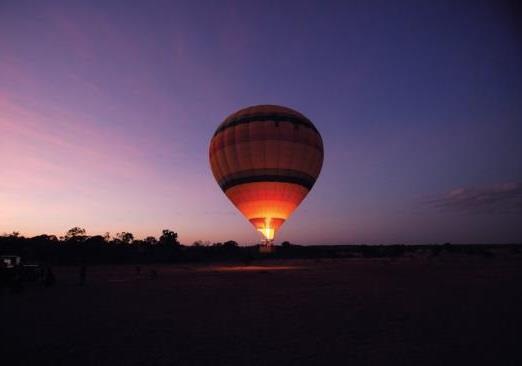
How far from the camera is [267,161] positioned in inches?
1373

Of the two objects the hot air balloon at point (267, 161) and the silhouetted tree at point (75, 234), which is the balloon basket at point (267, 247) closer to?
the hot air balloon at point (267, 161)

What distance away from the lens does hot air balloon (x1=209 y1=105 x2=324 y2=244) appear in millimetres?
34719

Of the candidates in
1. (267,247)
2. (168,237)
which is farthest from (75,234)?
(267,247)

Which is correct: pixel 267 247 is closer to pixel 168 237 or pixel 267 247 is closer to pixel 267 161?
pixel 267 161

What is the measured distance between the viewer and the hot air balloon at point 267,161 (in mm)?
34719

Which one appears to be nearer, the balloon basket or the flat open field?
the flat open field

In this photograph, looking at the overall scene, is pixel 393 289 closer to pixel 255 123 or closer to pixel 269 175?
pixel 269 175

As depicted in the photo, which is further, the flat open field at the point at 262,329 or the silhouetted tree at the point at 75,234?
the silhouetted tree at the point at 75,234

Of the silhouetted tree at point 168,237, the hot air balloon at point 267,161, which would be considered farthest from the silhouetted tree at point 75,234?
the hot air balloon at point 267,161

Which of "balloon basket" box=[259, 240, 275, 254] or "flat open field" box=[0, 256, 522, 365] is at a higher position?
"balloon basket" box=[259, 240, 275, 254]

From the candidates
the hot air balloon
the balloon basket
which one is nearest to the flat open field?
the hot air balloon

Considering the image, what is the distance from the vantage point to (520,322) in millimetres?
11148

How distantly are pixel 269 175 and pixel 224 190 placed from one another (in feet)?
20.9

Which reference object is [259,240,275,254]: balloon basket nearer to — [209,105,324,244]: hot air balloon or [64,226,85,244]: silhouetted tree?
[209,105,324,244]: hot air balloon
